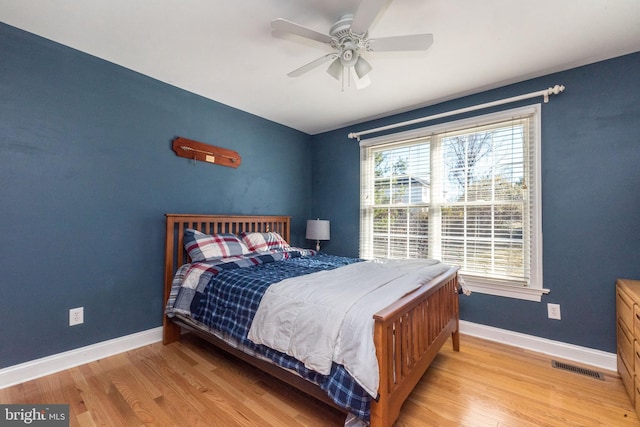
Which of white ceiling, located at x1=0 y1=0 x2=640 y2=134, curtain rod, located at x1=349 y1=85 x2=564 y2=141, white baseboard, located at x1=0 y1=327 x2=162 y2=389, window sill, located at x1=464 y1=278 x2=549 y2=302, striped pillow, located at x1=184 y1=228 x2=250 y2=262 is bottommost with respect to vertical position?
white baseboard, located at x1=0 y1=327 x2=162 y2=389

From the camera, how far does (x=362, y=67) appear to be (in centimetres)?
200

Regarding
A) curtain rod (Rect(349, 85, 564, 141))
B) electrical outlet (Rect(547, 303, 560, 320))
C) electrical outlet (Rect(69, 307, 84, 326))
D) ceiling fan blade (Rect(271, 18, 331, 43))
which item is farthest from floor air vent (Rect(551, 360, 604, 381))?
electrical outlet (Rect(69, 307, 84, 326))

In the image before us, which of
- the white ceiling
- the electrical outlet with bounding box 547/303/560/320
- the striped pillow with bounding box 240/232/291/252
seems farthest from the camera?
the striped pillow with bounding box 240/232/291/252

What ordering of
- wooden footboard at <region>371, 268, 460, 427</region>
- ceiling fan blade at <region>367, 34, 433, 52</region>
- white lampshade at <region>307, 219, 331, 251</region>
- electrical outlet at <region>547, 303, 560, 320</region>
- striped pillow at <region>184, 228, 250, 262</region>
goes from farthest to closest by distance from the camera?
white lampshade at <region>307, 219, 331, 251</region>, striped pillow at <region>184, 228, 250, 262</region>, electrical outlet at <region>547, 303, 560, 320</region>, ceiling fan blade at <region>367, 34, 433, 52</region>, wooden footboard at <region>371, 268, 460, 427</region>

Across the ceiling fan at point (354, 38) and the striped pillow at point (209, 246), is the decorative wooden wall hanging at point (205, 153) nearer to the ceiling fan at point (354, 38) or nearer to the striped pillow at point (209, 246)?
the striped pillow at point (209, 246)

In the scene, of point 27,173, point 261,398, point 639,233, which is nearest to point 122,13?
point 27,173

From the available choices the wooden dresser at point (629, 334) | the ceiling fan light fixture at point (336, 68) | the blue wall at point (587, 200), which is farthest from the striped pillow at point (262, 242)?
the wooden dresser at point (629, 334)

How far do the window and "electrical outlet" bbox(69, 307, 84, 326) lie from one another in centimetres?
289

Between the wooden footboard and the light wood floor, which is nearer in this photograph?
the wooden footboard

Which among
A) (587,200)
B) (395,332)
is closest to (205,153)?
(395,332)

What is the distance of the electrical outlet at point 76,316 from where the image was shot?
7.10 ft

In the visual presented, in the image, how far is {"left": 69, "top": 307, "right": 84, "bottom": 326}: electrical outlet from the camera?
2.16 meters

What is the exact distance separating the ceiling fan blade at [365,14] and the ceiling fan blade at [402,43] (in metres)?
0.12

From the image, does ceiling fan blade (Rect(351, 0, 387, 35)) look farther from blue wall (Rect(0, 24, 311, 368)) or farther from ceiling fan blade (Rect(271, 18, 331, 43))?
blue wall (Rect(0, 24, 311, 368))
